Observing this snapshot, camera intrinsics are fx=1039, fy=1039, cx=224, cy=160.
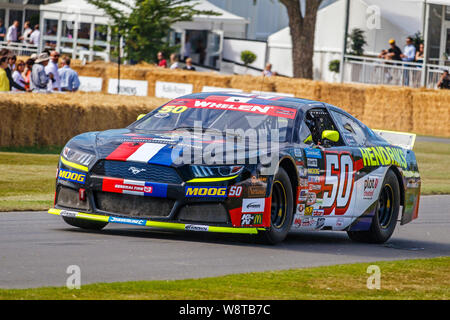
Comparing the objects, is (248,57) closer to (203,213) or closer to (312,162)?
(312,162)

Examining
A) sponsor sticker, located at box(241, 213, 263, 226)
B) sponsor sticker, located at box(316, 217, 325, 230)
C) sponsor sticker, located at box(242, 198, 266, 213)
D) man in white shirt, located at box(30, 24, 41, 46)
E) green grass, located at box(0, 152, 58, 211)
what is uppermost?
man in white shirt, located at box(30, 24, 41, 46)

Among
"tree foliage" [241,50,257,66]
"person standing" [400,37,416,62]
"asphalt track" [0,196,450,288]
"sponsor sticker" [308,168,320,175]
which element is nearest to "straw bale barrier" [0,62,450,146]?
"person standing" [400,37,416,62]

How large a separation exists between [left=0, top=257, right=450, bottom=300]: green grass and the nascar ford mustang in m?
1.03

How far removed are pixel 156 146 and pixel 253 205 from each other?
99 cm

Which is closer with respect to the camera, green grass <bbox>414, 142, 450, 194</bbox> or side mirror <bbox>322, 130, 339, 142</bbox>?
side mirror <bbox>322, 130, 339, 142</bbox>

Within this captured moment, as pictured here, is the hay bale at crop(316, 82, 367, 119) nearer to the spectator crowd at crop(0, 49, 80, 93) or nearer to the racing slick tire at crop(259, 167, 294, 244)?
the spectator crowd at crop(0, 49, 80, 93)

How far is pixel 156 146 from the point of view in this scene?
9008 mm

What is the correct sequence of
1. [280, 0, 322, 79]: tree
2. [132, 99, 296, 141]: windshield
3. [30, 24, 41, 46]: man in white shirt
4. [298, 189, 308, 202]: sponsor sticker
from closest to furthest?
[298, 189, 308, 202]: sponsor sticker
[132, 99, 296, 141]: windshield
[280, 0, 322, 79]: tree
[30, 24, 41, 46]: man in white shirt

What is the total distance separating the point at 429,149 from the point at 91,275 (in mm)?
21847

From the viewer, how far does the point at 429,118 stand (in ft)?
107

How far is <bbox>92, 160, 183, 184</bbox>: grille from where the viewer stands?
345 inches

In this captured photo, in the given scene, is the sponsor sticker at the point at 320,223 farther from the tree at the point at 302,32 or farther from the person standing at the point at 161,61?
the person standing at the point at 161,61

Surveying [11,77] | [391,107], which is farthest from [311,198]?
[391,107]

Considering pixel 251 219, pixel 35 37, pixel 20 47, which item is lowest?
pixel 251 219
